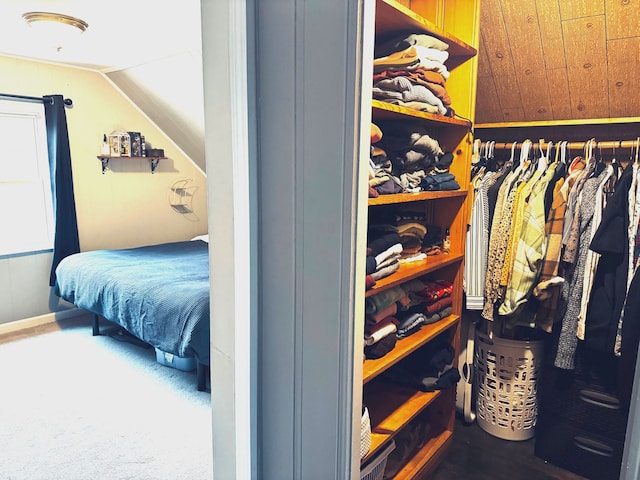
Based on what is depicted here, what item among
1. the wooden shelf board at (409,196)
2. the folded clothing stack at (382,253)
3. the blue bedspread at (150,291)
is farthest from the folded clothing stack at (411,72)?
the blue bedspread at (150,291)

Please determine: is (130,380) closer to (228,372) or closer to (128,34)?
(228,372)

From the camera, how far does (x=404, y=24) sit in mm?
1589

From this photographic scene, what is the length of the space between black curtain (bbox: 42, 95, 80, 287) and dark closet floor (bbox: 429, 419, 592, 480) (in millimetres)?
3462

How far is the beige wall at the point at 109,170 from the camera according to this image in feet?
12.5

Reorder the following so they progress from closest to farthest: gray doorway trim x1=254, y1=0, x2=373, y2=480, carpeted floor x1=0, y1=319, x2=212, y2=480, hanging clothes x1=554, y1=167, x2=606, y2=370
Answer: gray doorway trim x1=254, y1=0, x2=373, y2=480 → hanging clothes x1=554, y1=167, x2=606, y2=370 → carpeted floor x1=0, y1=319, x2=212, y2=480

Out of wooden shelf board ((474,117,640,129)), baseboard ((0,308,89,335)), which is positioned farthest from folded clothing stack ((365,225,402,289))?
baseboard ((0,308,89,335))

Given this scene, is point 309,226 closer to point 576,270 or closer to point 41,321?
point 576,270

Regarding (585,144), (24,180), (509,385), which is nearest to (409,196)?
(585,144)

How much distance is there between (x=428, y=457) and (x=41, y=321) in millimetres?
3502

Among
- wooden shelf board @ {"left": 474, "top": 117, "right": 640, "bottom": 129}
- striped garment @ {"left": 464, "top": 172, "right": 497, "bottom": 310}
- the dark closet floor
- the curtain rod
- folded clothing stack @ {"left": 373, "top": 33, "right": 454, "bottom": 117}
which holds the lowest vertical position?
the dark closet floor

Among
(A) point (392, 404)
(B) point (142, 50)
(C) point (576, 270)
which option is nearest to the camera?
(A) point (392, 404)

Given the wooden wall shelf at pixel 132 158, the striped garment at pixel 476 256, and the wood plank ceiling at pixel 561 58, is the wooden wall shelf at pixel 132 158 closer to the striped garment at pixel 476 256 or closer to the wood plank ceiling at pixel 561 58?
the wood plank ceiling at pixel 561 58

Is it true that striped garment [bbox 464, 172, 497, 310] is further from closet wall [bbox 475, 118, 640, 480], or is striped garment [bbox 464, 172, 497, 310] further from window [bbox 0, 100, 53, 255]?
window [bbox 0, 100, 53, 255]

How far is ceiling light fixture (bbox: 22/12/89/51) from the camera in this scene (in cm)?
254
